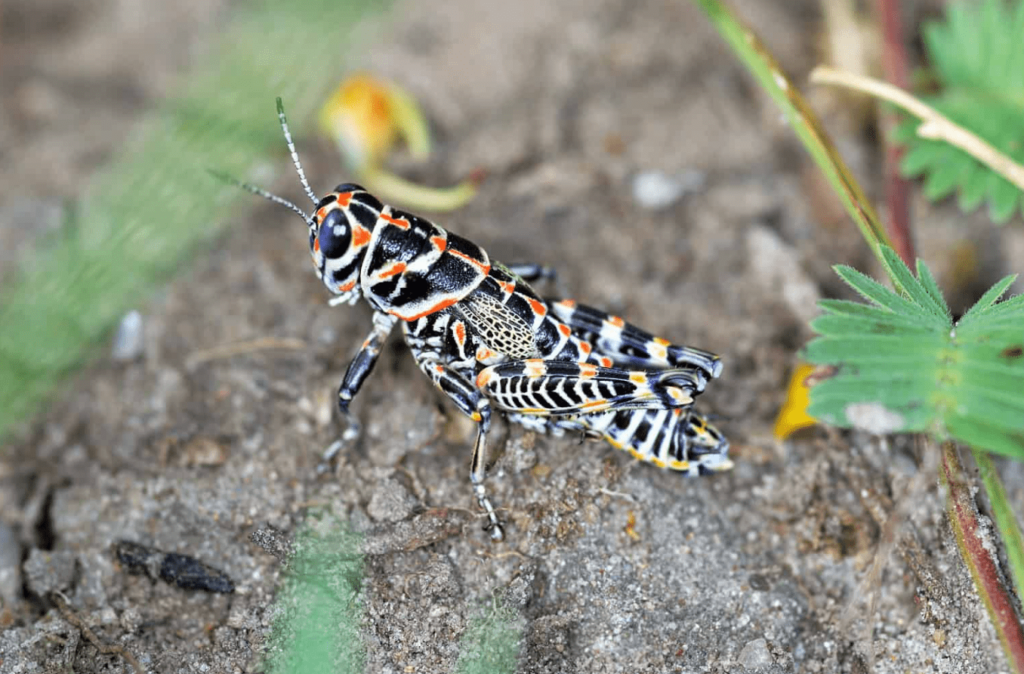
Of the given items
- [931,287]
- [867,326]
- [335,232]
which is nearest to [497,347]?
[335,232]

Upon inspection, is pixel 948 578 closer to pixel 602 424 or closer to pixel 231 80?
pixel 602 424

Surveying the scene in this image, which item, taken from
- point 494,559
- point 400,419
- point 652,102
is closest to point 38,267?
point 400,419

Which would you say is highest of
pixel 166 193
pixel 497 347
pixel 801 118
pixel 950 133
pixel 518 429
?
pixel 950 133

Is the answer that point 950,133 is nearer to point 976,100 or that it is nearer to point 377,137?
point 976,100

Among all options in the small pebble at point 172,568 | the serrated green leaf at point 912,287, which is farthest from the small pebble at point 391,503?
the serrated green leaf at point 912,287

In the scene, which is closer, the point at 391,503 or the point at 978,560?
the point at 978,560

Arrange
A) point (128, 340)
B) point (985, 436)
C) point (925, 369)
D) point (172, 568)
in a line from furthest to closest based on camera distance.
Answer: point (128, 340) → point (172, 568) → point (925, 369) → point (985, 436)

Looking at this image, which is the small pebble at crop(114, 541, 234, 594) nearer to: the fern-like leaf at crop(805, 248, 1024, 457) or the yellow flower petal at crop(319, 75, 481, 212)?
the yellow flower petal at crop(319, 75, 481, 212)
